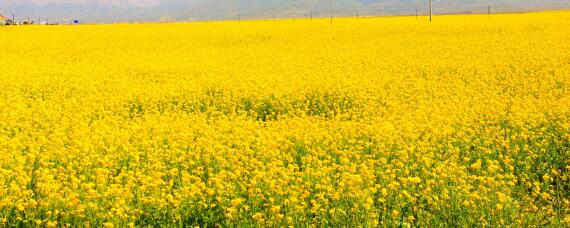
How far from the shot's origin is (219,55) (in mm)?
24812

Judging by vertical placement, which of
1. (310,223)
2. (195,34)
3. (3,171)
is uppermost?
(195,34)

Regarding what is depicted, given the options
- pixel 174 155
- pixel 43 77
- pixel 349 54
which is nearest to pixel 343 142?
pixel 174 155

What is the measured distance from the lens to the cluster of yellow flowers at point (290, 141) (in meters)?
A: 6.36

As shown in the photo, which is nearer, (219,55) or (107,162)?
(107,162)

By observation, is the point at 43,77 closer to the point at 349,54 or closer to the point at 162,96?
the point at 162,96

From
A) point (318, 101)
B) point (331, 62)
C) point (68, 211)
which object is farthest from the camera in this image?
point (331, 62)

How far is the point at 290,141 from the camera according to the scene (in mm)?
9391

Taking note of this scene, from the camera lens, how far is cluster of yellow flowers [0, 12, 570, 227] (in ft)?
20.9

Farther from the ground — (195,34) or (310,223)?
(195,34)

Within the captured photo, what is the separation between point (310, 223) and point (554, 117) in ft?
20.6

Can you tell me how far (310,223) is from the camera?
624 cm

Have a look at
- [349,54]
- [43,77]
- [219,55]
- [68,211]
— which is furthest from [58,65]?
[68,211]

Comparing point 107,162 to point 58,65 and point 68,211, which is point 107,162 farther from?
point 58,65

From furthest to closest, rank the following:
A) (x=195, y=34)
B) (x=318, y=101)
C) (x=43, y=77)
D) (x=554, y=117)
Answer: (x=195, y=34) < (x=43, y=77) < (x=318, y=101) < (x=554, y=117)
